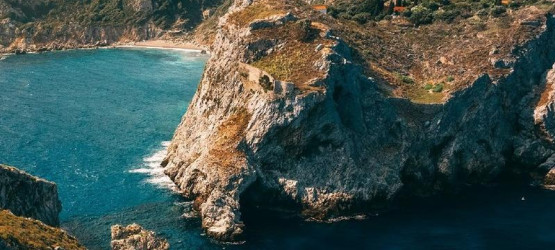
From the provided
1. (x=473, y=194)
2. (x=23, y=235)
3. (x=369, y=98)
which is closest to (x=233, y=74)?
(x=369, y=98)

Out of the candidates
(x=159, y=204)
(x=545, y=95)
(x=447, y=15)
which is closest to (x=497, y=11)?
(x=447, y=15)

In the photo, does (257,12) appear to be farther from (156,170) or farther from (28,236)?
(28,236)

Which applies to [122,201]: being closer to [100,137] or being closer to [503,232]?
[100,137]

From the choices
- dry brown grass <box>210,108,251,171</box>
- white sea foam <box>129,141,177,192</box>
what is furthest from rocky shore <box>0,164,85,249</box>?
white sea foam <box>129,141,177,192</box>

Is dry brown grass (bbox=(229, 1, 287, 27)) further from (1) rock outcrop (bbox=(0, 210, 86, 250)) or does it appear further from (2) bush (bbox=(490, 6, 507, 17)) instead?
(1) rock outcrop (bbox=(0, 210, 86, 250))

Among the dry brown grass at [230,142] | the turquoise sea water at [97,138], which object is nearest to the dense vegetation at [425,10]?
the dry brown grass at [230,142]

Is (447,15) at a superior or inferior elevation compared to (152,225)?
superior
